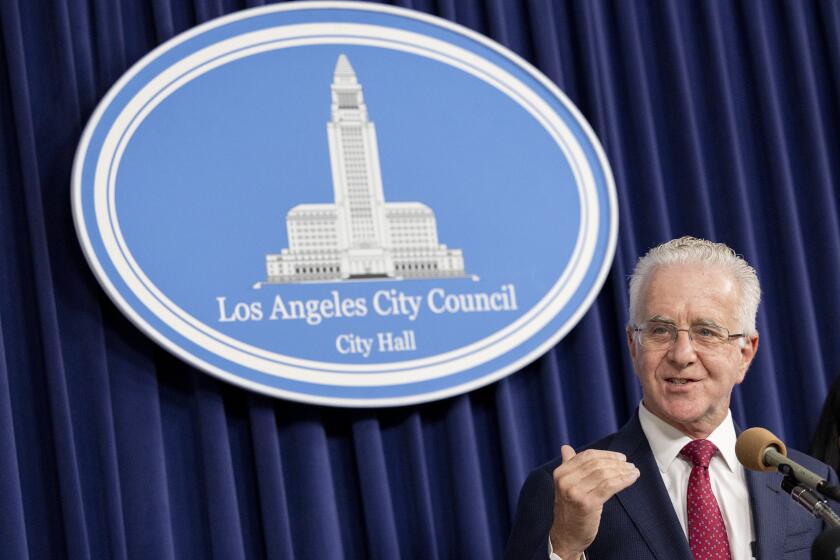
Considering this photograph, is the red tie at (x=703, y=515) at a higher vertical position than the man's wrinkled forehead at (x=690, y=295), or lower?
lower

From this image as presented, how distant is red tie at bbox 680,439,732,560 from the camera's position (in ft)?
6.42

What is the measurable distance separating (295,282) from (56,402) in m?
0.54

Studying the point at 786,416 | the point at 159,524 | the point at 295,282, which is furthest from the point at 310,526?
the point at 786,416

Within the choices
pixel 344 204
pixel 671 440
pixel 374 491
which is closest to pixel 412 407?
pixel 374 491

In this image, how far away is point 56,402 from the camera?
2.32 metres

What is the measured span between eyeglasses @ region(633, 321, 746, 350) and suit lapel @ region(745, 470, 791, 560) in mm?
222

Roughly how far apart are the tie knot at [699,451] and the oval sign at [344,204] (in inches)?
24.7

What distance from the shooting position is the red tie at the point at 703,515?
196cm

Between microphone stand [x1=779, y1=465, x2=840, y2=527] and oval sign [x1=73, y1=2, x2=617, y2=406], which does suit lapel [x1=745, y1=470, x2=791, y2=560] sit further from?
oval sign [x1=73, y1=2, x2=617, y2=406]

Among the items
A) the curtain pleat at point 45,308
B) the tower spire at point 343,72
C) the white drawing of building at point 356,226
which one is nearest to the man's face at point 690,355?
the white drawing of building at point 356,226

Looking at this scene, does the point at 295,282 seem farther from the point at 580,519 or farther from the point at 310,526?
the point at 580,519

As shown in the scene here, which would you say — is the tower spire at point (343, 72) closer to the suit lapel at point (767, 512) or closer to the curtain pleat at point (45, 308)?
the curtain pleat at point (45, 308)

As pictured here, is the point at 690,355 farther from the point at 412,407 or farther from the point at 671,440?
the point at 412,407

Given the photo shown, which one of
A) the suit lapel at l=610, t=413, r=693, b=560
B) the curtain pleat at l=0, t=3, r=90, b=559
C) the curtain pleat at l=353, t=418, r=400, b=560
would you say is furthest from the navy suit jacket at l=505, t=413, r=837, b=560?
the curtain pleat at l=0, t=3, r=90, b=559
